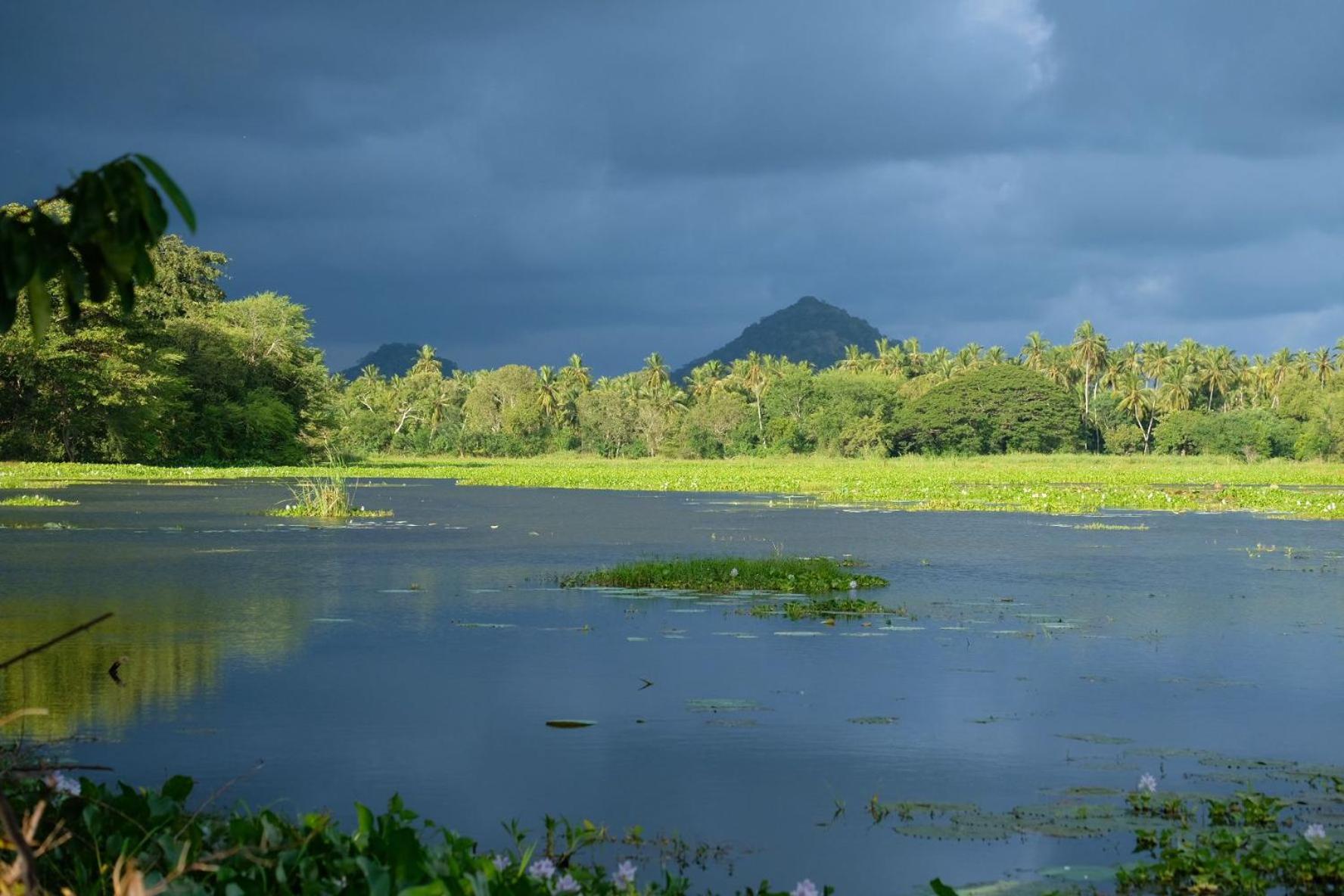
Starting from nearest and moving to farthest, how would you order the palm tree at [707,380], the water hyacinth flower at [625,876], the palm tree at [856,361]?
the water hyacinth flower at [625,876], the palm tree at [707,380], the palm tree at [856,361]

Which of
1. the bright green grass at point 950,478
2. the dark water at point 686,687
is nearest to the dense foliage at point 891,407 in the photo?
the bright green grass at point 950,478

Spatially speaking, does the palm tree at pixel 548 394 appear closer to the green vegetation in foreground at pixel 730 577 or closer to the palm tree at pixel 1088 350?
the palm tree at pixel 1088 350

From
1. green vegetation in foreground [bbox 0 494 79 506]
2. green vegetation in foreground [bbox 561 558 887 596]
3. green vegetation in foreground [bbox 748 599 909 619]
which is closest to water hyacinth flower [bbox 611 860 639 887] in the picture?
green vegetation in foreground [bbox 748 599 909 619]

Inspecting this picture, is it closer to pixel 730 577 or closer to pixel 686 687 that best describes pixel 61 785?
pixel 686 687

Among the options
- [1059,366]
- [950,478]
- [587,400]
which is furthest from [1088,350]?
[950,478]

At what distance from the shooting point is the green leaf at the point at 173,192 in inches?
140

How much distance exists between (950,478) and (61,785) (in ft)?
175

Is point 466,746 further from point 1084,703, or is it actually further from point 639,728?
point 1084,703

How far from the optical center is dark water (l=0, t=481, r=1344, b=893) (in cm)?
724

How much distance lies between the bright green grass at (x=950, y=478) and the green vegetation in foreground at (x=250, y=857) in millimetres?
32173

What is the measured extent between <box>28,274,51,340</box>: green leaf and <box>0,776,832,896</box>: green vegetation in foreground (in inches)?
49.5

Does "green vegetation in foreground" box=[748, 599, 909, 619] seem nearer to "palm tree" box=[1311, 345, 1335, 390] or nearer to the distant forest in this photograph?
the distant forest

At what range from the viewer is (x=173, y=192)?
3.58 metres

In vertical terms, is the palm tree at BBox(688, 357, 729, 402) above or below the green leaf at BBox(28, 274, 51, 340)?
above
